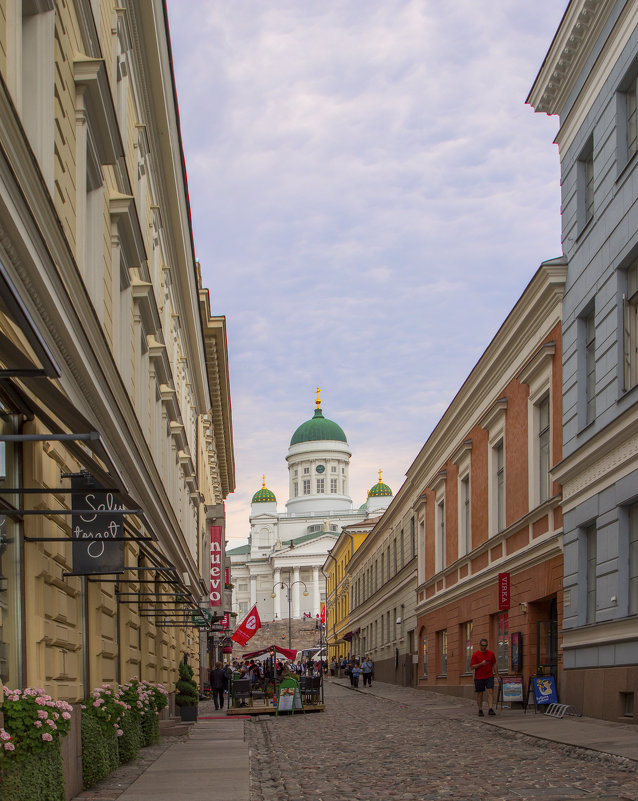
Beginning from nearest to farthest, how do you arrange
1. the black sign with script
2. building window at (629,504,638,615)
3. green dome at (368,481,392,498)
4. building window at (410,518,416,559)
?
the black sign with script < building window at (629,504,638,615) < building window at (410,518,416,559) < green dome at (368,481,392,498)

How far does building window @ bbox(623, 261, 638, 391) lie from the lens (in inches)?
698

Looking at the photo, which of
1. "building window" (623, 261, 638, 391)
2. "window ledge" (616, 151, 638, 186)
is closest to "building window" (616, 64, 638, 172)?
"window ledge" (616, 151, 638, 186)

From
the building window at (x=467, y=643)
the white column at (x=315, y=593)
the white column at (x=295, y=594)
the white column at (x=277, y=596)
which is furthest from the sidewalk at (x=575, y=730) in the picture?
the white column at (x=277, y=596)

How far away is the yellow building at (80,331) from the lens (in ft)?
27.8

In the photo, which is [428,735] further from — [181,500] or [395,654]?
[395,654]

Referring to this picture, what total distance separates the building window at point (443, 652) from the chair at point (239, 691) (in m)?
7.85

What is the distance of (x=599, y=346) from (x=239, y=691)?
15745 mm

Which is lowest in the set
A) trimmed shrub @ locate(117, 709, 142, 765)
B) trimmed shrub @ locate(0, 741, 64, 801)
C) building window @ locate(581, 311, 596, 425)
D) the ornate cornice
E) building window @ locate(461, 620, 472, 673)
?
building window @ locate(461, 620, 472, 673)

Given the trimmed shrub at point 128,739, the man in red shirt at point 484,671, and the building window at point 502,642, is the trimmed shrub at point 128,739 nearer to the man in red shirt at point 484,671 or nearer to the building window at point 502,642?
the man in red shirt at point 484,671

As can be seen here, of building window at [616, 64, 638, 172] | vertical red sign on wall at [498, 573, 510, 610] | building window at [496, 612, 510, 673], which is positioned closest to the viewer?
building window at [616, 64, 638, 172]

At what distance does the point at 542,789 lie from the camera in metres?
11.0

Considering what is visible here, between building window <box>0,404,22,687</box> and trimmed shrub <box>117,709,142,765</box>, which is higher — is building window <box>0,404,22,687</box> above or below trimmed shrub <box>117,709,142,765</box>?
above

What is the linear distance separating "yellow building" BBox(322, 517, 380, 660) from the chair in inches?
1538

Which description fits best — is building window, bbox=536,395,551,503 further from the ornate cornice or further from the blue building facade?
the ornate cornice
